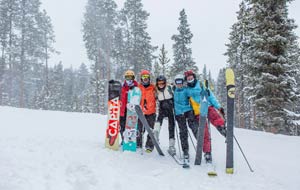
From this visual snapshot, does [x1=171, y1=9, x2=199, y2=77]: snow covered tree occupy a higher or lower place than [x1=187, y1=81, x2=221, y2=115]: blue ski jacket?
higher

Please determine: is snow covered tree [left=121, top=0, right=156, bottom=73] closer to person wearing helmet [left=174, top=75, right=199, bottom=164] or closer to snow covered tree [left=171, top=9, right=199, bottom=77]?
snow covered tree [left=171, top=9, right=199, bottom=77]

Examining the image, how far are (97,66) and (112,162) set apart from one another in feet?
98.9

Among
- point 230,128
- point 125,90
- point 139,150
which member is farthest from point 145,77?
point 230,128

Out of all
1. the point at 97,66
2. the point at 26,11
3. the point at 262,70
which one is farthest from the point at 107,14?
the point at 262,70

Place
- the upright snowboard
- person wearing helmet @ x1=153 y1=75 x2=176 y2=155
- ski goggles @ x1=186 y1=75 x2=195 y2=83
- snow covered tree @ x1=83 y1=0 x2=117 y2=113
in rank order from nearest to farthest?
1. the upright snowboard
2. ski goggles @ x1=186 y1=75 x2=195 y2=83
3. person wearing helmet @ x1=153 y1=75 x2=176 y2=155
4. snow covered tree @ x1=83 y1=0 x2=117 y2=113

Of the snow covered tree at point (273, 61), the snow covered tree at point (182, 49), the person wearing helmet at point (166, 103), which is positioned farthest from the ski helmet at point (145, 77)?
the snow covered tree at point (182, 49)

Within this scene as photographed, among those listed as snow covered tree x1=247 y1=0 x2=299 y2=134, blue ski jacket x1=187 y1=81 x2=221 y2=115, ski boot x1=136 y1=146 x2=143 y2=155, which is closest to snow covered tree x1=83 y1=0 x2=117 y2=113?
snow covered tree x1=247 y1=0 x2=299 y2=134

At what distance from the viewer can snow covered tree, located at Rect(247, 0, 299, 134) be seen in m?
15.3

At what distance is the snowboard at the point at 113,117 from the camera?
757 cm

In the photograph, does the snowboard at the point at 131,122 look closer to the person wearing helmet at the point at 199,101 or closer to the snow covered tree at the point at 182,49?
the person wearing helmet at the point at 199,101

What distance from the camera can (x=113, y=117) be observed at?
778 centimetres

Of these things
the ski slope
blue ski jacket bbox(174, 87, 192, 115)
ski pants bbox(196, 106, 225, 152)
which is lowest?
the ski slope

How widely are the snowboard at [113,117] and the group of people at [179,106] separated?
43 centimetres

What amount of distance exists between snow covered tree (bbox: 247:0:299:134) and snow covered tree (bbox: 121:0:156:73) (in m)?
16.6
